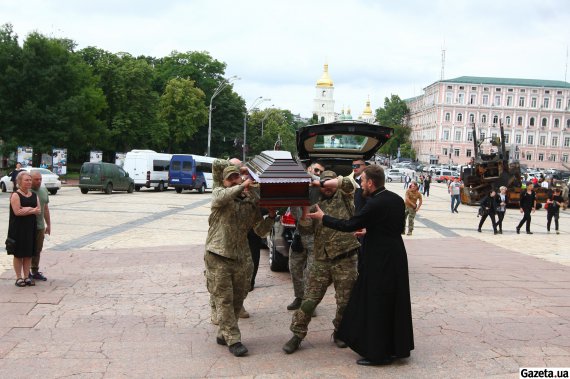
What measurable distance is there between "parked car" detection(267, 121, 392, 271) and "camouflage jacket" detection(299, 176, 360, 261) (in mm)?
1611

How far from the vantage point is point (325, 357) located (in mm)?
5246

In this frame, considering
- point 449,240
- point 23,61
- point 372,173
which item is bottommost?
point 449,240

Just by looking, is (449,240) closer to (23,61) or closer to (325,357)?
(325,357)

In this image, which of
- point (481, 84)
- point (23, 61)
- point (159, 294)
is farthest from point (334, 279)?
point (481, 84)

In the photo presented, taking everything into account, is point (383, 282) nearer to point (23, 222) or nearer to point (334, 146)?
point (334, 146)

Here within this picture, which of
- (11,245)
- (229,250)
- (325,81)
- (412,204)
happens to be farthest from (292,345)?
(325,81)

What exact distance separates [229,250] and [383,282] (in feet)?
4.74

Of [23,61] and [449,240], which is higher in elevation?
[23,61]

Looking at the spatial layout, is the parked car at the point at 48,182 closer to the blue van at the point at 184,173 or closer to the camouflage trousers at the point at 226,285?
the blue van at the point at 184,173

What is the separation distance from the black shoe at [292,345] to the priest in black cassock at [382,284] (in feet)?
2.08

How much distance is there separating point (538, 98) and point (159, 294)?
11377 cm

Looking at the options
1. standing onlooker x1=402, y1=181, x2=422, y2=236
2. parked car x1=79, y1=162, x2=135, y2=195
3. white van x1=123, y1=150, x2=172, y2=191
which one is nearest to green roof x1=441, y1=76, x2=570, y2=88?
white van x1=123, y1=150, x2=172, y2=191

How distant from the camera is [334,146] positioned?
770 cm

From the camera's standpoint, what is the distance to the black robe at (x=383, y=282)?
4.91 meters
